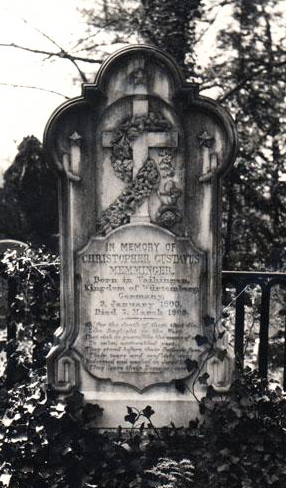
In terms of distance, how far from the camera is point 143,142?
4.32 m

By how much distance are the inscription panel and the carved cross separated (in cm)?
12

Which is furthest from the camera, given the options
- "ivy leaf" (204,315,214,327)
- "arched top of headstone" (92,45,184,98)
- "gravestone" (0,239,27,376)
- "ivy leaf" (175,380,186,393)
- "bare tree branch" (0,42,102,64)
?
"bare tree branch" (0,42,102,64)

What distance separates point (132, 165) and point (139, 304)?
3.17ft

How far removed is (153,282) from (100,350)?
0.62m

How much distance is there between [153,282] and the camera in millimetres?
4391

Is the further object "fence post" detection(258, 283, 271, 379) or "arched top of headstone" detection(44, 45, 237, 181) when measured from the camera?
"fence post" detection(258, 283, 271, 379)

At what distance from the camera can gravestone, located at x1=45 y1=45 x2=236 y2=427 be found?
14.0 ft

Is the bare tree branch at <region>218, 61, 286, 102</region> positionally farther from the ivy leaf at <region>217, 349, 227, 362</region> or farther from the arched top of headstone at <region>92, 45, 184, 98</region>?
the ivy leaf at <region>217, 349, 227, 362</region>

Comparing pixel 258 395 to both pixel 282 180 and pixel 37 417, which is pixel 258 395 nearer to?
pixel 37 417

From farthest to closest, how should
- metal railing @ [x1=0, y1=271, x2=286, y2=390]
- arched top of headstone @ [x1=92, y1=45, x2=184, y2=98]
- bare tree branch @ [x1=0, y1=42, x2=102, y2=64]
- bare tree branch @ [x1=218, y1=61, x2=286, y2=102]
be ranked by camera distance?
bare tree branch @ [x1=218, y1=61, x2=286, y2=102], bare tree branch @ [x1=0, y1=42, x2=102, y2=64], metal railing @ [x1=0, y1=271, x2=286, y2=390], arched top of headstone @ [x1=92, y1=45, x2=184, y2=98]

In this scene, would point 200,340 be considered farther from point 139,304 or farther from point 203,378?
point 139,304

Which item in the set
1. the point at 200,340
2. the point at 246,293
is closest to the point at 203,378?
the point at 200,340

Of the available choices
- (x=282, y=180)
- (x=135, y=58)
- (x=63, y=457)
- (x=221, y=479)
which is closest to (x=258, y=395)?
(x=221, y=479)

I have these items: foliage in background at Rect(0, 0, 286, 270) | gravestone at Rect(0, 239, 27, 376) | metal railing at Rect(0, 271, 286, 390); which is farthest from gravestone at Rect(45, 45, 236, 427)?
foliage in background at Rect(0, 0, 286, 270)
